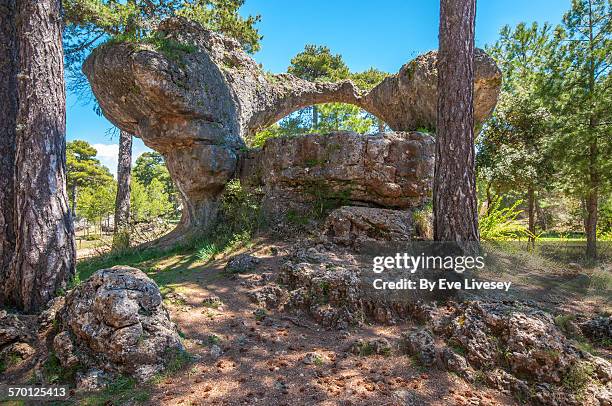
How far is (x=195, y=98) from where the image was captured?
29.6 feet

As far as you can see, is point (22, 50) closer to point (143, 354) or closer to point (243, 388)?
point (143, 354)

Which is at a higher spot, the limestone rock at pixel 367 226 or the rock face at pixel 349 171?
the rock face at pixel 349 171

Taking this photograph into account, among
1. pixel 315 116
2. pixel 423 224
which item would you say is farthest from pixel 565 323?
pixel 315 116

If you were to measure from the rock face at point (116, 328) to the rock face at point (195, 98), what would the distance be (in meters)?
5.88

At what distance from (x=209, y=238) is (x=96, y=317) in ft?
18.4

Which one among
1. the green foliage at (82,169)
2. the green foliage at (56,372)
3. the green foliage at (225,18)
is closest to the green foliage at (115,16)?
the green foliage at (225,18)

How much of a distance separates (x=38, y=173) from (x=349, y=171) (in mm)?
5820

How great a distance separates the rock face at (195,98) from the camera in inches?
336

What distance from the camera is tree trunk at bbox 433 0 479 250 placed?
469 cm

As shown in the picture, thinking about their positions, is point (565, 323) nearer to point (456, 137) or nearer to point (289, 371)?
point (456, 137)

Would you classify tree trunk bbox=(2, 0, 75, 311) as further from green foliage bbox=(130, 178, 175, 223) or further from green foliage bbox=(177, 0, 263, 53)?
green foliage bbox=(130, 178, 175, 223)

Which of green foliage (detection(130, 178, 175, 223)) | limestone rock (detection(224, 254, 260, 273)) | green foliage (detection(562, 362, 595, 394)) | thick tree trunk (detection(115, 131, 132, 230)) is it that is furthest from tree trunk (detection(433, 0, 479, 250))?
green foliage (detection(130, 178, 175, 223))

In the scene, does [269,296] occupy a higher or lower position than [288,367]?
higher

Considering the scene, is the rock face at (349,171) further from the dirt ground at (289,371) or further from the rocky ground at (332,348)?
the dirt ground at (289,371)
